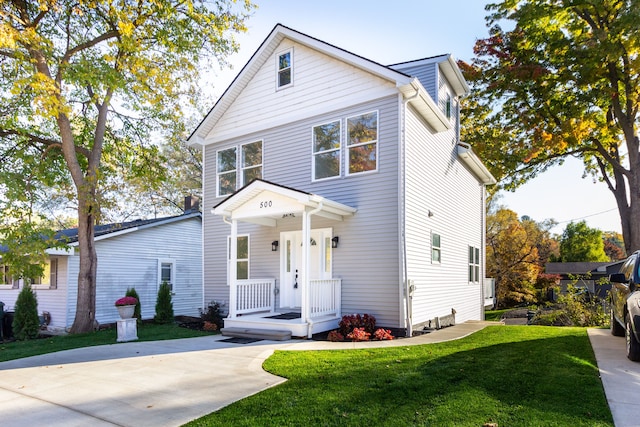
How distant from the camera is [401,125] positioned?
9.65 m

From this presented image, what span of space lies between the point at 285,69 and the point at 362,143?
3.36m

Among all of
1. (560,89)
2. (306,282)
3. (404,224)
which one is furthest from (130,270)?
(560,89)

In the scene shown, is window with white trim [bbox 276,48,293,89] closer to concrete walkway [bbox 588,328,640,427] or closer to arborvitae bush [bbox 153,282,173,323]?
arborvitae bush [bbox 153,282,173,323]

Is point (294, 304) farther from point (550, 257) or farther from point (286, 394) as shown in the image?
point (550, 257)

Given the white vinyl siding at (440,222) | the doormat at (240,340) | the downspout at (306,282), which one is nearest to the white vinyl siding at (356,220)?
→ the white vinyl siding at (440,222)

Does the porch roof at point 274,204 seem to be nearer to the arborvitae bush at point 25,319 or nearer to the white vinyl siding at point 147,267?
the white vinyl siding at point 147,267

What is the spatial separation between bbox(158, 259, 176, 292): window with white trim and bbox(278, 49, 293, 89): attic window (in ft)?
29.8

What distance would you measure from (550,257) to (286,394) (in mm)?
28978

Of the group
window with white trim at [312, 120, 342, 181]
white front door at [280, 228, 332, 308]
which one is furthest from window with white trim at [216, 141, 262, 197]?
white front door at [280, 228, 332, 308]

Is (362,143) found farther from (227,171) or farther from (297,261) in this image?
(227,171)

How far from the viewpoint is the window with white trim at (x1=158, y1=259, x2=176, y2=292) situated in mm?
16906

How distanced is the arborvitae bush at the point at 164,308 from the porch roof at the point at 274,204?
543cm

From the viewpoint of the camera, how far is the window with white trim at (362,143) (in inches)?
398

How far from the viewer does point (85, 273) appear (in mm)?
12508
